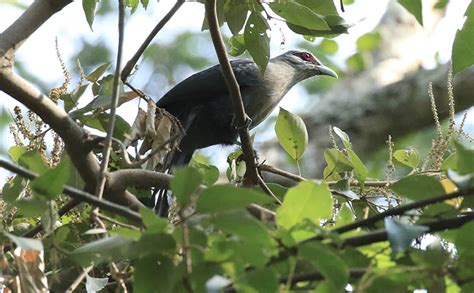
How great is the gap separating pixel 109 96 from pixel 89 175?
0.81ft

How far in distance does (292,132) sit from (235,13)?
1.35 feet

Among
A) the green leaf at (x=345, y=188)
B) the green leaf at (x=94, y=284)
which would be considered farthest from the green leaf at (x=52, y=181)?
the green leaf at (x=345, y=188)

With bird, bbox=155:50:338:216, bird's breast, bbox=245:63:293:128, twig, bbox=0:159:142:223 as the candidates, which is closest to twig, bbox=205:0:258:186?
twig, bbox=0:159:142:223

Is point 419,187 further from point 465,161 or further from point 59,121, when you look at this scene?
point 59,121

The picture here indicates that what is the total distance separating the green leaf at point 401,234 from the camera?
4.42 feet

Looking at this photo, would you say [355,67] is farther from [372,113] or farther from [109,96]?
[109,96]

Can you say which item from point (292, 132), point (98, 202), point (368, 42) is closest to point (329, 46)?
point (368, 42)

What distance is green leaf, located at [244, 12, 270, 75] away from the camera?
8.23 feet

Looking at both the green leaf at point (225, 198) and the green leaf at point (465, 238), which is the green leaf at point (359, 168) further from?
the green leaf at point (225, 198)

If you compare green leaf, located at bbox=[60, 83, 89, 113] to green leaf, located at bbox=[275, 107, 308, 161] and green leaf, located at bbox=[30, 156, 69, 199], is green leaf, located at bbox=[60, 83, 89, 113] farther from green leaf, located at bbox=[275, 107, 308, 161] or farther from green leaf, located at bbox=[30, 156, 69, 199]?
green leaf, located at bbox=[30, 156, 69, 199]

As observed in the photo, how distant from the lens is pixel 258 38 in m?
2.54

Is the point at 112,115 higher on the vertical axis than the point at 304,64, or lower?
lower

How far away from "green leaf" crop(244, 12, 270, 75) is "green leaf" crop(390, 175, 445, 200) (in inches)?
41.0

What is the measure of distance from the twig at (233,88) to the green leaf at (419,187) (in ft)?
3.11
